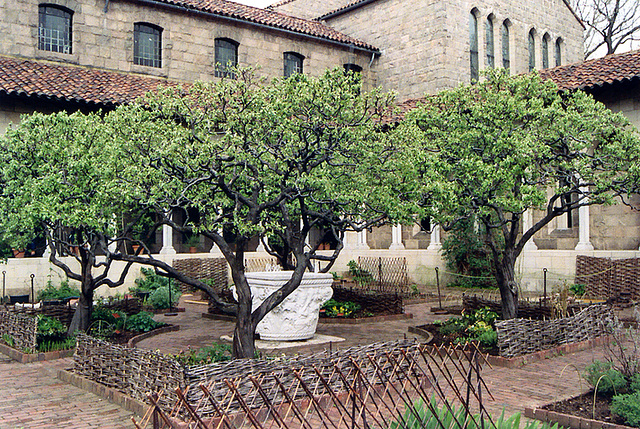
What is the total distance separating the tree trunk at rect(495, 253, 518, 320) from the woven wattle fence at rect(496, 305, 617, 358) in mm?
1158

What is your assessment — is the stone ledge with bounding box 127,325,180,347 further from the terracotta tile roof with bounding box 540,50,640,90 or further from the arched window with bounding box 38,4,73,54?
the arched window with bounding box 38,4,73,54

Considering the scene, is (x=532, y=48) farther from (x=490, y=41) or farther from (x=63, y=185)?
(x=63, y=185)

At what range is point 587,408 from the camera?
7.78 meters

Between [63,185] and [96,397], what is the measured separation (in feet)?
14.7

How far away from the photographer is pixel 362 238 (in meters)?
29.7

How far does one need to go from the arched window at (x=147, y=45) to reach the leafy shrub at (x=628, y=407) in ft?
76.1

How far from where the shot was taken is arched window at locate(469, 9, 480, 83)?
3019 centimetres

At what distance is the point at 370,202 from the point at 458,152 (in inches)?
117

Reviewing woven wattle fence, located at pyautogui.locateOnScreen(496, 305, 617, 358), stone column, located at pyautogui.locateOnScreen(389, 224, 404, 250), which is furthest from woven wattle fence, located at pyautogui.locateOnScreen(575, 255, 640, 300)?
stone column, located at pyautogui.locateOnScreen(389, 224, 404, 250)

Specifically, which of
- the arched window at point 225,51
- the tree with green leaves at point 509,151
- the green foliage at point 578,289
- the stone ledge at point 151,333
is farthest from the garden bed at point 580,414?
the arched window at point 225,51

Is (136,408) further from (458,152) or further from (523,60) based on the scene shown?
(523,60)

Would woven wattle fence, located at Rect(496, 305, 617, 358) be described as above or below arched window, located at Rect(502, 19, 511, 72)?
below

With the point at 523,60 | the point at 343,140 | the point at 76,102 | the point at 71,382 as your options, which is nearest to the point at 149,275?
the point at 76,102

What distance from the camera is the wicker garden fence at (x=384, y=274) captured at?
2338 centimetres
